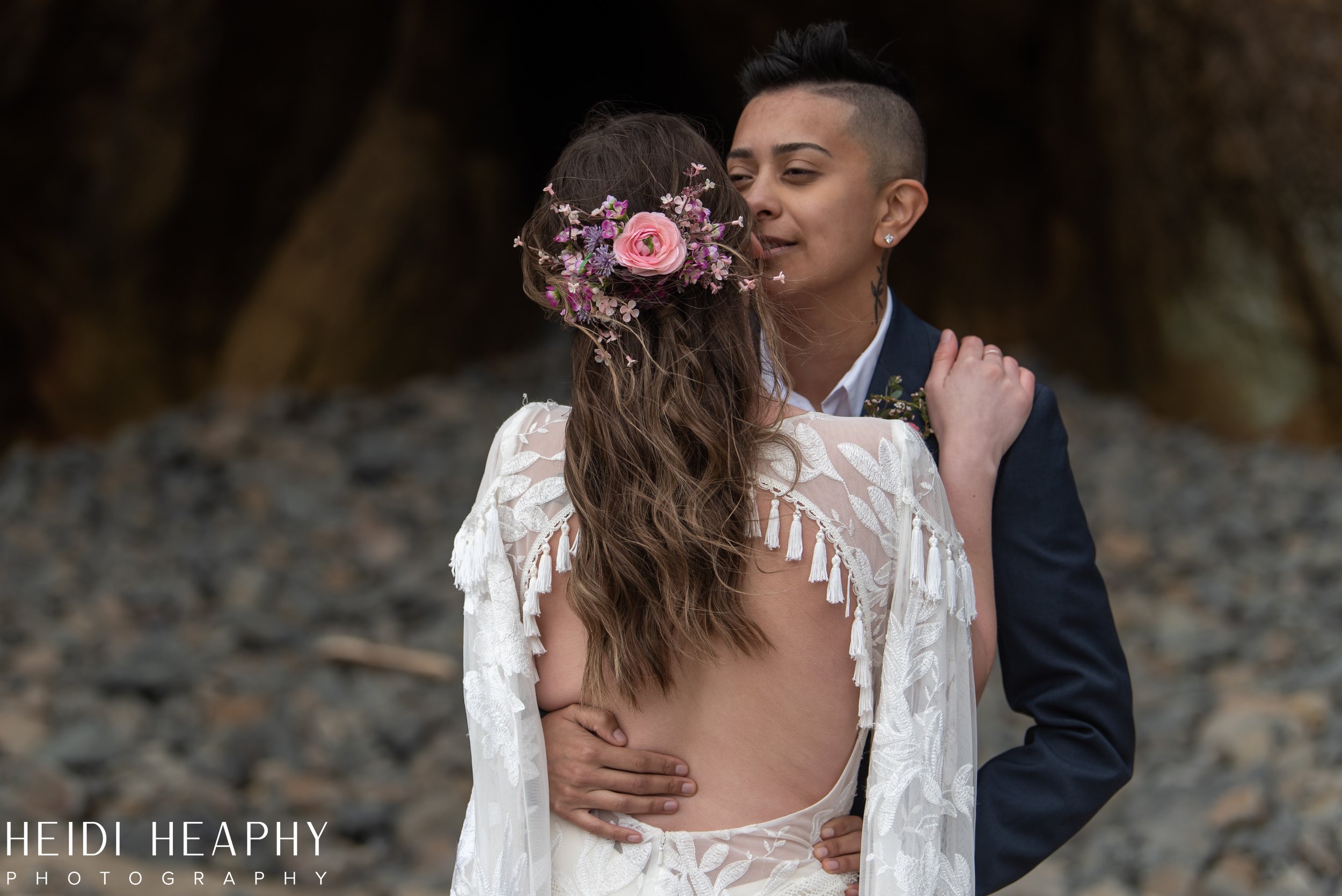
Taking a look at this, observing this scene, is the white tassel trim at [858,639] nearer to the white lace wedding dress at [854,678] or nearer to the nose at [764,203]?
the white lace wedding dress at [854,678]

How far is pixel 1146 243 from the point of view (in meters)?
7.39

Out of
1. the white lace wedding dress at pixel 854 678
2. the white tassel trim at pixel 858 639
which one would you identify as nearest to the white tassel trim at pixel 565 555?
the white lace wedding dress at pixel 854 678

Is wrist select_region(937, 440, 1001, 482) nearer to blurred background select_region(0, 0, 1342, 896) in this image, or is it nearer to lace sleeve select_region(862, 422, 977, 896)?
lace sleeve select_region(862, 422, 977, 896)

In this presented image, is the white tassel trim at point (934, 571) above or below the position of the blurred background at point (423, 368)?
below

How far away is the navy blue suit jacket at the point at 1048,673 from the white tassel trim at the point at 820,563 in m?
0.35

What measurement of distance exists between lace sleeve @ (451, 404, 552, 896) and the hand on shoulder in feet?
1.75

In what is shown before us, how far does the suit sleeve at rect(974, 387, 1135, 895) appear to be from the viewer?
63.0 inches

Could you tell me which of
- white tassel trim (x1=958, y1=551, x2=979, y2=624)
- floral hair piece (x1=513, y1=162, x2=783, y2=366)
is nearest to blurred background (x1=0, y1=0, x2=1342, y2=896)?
white tassel trim (x1=958, y1=551, x2=979, y2=624)

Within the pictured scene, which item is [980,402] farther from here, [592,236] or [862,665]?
[592,236]

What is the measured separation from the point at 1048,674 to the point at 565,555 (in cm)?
66

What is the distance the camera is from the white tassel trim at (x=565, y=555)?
1.47 m

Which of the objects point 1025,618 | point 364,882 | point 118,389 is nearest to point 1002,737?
point 364,882

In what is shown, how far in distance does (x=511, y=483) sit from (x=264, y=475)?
5466mm

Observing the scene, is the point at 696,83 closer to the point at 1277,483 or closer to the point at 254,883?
the point at 1277,483
